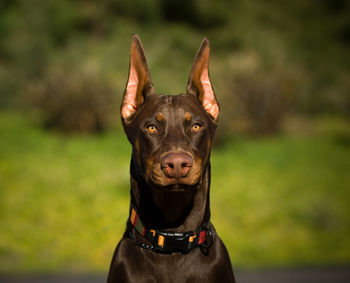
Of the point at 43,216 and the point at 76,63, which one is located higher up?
the point at 76,63

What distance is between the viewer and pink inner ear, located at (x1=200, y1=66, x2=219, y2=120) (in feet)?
8.50

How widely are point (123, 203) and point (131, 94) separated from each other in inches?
214

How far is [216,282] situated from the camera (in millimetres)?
2225

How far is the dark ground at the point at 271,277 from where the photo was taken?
15.9 feet

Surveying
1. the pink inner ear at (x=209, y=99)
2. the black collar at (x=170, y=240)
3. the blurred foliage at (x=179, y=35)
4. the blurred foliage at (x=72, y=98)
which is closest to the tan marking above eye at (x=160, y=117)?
the pink inner ear at (x=209, y=99)

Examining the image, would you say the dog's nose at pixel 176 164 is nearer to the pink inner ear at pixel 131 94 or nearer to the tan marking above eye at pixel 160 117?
the tan marking above eye at pixel 160 117

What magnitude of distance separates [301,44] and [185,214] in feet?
79.3

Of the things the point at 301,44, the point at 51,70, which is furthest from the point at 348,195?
the point at 301,44

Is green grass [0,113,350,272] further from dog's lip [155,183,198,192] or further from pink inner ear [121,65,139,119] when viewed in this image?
dog's lip [155,183,198,192]

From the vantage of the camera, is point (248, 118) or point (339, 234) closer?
point (339, 234)

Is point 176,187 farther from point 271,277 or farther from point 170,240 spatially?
point 271,277

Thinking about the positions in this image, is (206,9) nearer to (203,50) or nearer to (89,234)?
(89,234)

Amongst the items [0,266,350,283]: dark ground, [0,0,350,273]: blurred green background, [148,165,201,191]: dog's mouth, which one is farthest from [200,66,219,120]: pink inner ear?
[0,0,350,273]: blurred green background

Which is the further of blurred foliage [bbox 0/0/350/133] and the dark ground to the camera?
blurred foliage [bbox 0/0/350/133]
